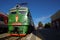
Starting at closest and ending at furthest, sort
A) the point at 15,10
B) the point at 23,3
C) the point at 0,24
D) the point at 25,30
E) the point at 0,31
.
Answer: the point at 25,30 → the point at 15,10 → the point at 23,3 → the point at 0,24 → the point at 0,31

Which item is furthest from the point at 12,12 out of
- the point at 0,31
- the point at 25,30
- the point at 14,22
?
the point at 0,31

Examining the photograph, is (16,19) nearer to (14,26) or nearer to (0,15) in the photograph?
(14,26)

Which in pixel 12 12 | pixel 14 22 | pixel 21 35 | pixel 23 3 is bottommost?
pixel 21 35

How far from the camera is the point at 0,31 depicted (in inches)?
989

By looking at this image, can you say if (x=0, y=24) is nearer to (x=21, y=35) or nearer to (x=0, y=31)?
(x=0, y=31)

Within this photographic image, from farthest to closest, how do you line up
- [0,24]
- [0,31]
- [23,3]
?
[0,31] → [0,24] → [23,3]

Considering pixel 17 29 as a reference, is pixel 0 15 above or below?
above

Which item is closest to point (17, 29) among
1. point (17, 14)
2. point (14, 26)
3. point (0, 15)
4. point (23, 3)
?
point (14, 26)

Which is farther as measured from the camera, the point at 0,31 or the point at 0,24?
the point at 0,31

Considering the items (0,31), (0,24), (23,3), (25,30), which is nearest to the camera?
(25,30)

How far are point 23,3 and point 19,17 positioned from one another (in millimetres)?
2852

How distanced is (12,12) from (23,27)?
2.64 meters

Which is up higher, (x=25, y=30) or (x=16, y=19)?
(x=16, y=19)

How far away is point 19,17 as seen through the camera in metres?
17.0
